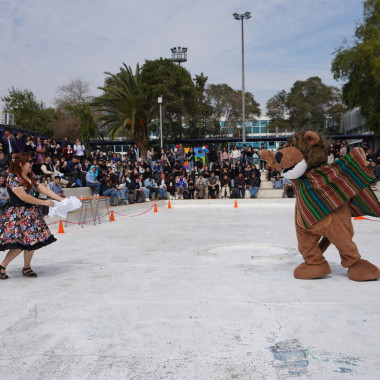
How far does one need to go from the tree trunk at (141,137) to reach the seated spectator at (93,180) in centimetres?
1317

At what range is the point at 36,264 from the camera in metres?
6.47

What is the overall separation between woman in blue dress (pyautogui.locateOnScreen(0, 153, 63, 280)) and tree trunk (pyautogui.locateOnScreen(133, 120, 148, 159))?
2405 cm

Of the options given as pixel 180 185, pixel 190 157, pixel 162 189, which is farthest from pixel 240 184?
pixel 190 157

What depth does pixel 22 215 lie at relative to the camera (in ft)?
17.7

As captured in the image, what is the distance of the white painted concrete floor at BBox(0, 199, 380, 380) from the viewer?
114 inches

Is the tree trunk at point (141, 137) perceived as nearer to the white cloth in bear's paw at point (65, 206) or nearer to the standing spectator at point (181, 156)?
the standing spectator at point (181, 156)

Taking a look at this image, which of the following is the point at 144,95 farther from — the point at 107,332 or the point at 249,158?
the point at 107,332

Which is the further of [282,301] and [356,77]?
[356,77]

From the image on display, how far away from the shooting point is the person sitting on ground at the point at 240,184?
1892 cm

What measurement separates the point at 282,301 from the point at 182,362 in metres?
1.63

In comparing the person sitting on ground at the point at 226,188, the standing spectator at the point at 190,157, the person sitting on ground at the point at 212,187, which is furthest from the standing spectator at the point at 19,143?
the standing spectator at the point at 190,157

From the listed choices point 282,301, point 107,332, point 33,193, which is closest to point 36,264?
point 33,193

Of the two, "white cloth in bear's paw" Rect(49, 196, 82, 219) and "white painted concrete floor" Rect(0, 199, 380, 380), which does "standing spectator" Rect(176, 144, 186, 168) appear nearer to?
"white painted concrete floor" Rect(0, 199, 380, 380)

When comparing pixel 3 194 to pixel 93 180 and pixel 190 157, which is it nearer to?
pixel 93 180
